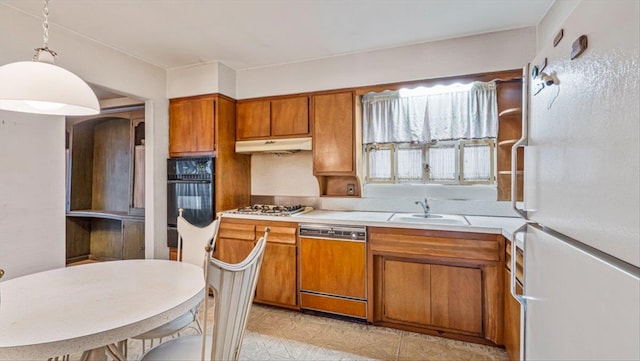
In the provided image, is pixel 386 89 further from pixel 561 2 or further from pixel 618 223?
pixel 618 223

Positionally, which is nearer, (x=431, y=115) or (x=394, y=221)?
(x=394, y=221)

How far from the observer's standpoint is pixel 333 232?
8.77 ft

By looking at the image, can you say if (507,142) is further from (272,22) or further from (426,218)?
(272,22)

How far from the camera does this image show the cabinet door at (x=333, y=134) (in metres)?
2.96

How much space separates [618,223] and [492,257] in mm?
1875

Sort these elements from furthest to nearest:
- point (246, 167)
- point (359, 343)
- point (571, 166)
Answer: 1. point (246, 167)
2. point (359, 343)
3. point (571, 166)

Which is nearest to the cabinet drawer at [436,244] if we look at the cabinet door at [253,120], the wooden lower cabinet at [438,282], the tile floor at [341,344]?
the wooden lower cabinet at [438,282]

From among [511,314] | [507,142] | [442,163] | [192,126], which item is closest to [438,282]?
[511,314]

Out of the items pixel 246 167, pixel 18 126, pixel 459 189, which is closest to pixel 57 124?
pixel 18 126

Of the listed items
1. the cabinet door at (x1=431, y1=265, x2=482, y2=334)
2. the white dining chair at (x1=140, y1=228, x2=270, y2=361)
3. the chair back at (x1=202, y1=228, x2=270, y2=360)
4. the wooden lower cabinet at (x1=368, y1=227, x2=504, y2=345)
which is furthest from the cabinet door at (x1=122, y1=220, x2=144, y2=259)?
the cabinet door at (x1=431, y1=265, x2=482, y2=334)

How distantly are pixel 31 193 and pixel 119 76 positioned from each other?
129 centimetres

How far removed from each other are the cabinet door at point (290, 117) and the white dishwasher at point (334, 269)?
1.04 m

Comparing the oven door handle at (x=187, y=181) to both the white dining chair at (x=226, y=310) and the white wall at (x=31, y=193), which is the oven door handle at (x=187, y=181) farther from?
the white dining chair at (x=226, y=310)

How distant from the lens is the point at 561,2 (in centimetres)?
199
